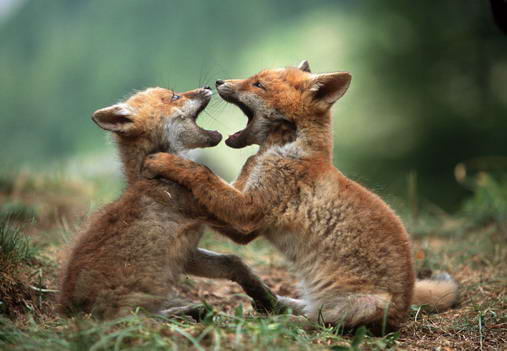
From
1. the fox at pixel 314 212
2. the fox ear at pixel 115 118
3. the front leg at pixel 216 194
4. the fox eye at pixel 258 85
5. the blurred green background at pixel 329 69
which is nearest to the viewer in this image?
the fox at pixel 314 212

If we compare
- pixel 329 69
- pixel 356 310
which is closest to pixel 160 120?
pixel 356 310

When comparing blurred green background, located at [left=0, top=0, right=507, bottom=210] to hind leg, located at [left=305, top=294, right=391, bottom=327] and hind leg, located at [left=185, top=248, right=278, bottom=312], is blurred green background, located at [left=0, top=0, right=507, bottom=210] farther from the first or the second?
hind leg, located at [left=305, top=294, right=391, bottom=327]

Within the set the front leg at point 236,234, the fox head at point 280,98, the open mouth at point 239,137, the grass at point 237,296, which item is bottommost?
the grass at point 237,296

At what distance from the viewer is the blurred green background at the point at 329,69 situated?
1255 cm

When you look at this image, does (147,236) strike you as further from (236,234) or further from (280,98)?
(280,98)

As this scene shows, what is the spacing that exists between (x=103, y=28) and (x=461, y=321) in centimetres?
1418

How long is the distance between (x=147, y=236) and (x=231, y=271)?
0.97 meters

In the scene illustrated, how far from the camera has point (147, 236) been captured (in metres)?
4.28

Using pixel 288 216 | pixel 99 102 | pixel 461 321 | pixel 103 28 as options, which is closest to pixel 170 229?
pixel 288 216

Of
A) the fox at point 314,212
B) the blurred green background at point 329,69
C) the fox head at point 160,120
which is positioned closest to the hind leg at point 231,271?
the fox at point 314,212

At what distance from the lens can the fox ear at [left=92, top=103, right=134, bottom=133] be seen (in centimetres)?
480

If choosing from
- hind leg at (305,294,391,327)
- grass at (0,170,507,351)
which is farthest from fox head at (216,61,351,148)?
grass at (0,170,507,351)

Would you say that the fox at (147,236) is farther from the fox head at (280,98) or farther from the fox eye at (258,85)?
the fox eye at (258,85)

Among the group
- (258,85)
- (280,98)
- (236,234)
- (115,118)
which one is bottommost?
(236,234)
